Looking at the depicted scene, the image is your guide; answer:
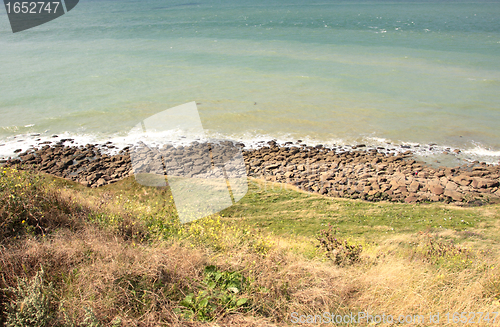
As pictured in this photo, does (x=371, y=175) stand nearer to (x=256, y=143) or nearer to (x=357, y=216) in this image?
(x=357, y=216)

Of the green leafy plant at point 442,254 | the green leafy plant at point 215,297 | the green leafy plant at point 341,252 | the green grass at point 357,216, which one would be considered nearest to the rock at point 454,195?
the green grass at point 357,216

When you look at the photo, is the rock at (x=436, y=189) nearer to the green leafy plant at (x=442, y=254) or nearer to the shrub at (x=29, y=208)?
the green leafy plant at (x=442, y=254)

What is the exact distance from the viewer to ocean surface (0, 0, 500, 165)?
16156mm

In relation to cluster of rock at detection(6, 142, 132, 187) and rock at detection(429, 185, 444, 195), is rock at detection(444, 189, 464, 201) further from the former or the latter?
cluster of rock at detection(6, 142, 132, 187)

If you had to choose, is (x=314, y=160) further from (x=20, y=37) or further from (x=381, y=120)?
(x=20, y=37)

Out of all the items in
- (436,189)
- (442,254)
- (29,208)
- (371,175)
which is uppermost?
(29,208)

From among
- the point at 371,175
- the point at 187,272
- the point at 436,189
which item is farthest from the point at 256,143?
the point at 187,272

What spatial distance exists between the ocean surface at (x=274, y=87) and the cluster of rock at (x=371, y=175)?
1.39 metres

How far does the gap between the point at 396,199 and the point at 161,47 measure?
1283 inches

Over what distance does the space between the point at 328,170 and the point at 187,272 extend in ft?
28.9

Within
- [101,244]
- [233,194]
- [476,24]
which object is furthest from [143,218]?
[476,24]

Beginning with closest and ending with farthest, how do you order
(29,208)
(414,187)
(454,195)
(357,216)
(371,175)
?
(29,208), (357,216), (454,195), (414,187), (371,175)

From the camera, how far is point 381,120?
17562 millimetres

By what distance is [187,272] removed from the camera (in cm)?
457
